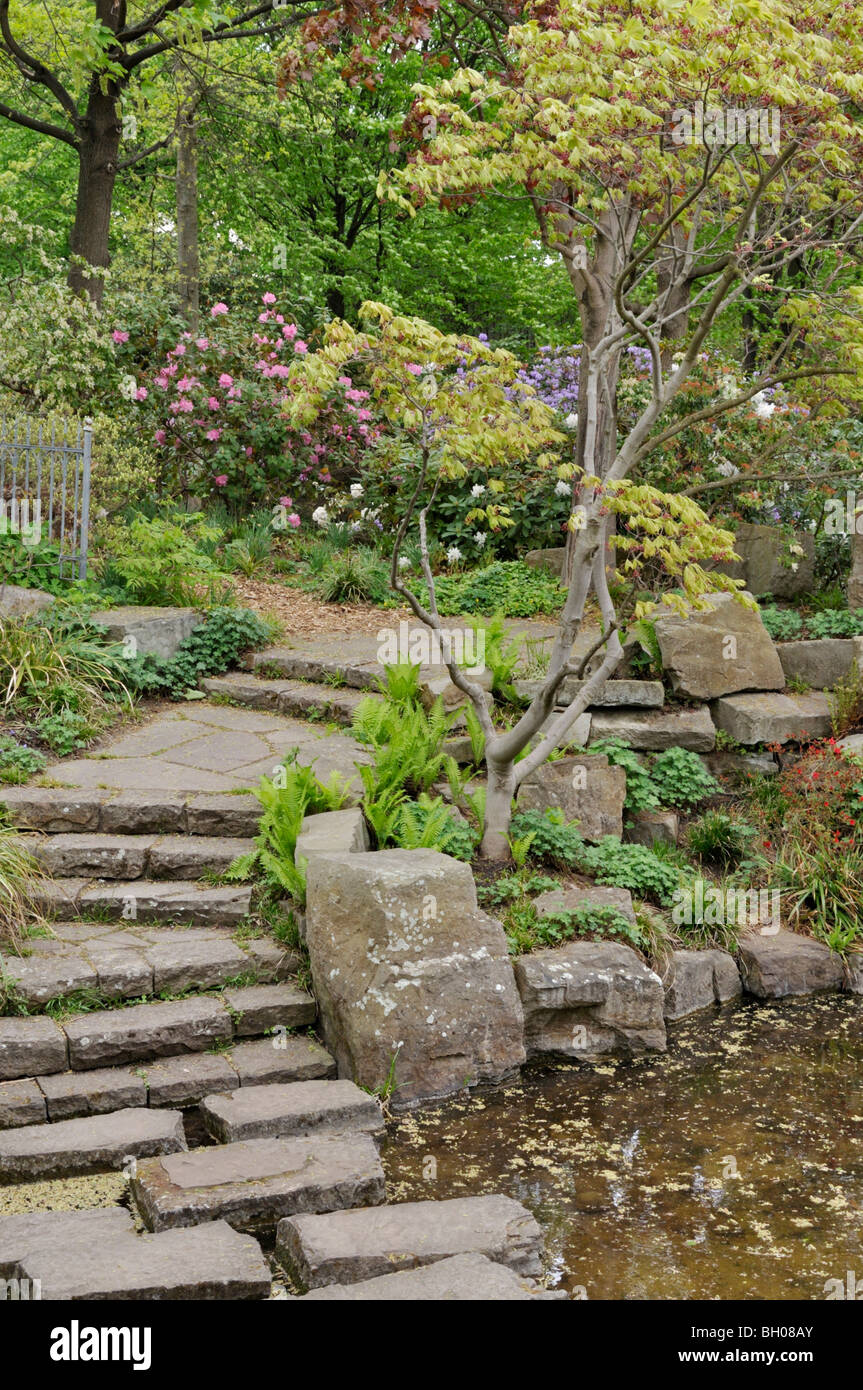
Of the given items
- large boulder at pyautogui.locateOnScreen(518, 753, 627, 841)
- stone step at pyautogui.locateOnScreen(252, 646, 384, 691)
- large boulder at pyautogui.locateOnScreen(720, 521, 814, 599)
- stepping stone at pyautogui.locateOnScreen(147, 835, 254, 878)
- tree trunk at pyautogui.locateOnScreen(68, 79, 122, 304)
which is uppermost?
tree trunk at pyautogui.locateOnScreen(68, 79, 122, 304)

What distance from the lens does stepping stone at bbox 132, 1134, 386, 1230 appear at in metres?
3.92

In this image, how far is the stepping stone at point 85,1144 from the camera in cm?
425

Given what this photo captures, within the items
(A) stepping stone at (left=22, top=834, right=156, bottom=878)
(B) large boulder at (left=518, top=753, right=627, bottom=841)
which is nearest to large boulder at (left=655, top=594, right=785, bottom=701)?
(B) large boulder at (left=518, top=753, right=627, bottom=841)

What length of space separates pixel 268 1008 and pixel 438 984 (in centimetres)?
73

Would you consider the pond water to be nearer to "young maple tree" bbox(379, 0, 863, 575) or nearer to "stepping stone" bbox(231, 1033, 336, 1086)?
"stepping stone" bbox(231, 1033, 336, 1086)

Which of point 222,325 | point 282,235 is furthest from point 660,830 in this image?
point 282,235

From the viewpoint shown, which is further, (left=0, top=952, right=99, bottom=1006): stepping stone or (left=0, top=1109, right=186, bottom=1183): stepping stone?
(left=0, top=952, right=99, bottom=1006): stepping stone

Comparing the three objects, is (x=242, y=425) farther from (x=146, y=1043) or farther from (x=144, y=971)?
(x=146, y=1043)

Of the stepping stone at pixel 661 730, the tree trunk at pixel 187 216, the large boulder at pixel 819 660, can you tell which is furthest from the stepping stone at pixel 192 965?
the tree trunk at pixel 187 216

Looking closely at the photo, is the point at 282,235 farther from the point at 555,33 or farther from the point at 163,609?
→ the point at 555,33

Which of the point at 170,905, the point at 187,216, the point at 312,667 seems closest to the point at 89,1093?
the point at 170,905

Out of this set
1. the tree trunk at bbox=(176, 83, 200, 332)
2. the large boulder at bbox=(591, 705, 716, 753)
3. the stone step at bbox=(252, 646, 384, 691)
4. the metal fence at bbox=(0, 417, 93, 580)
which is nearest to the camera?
the large boulder at bbox=(591, 705, 716, 753)

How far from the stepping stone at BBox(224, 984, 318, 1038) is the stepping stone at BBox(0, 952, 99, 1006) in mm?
595
